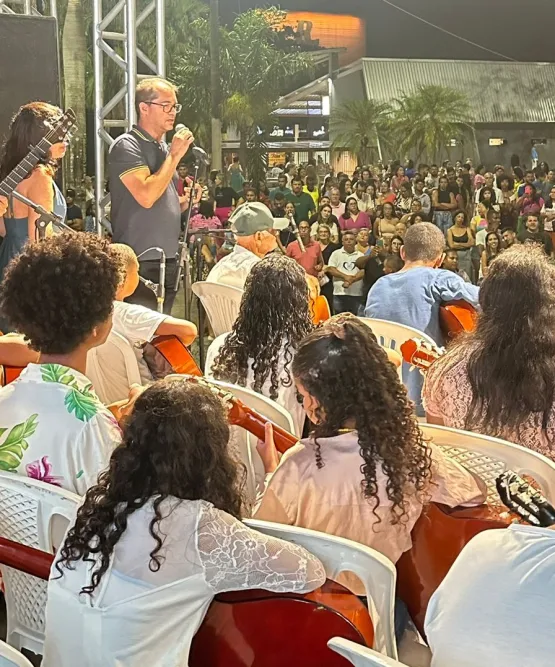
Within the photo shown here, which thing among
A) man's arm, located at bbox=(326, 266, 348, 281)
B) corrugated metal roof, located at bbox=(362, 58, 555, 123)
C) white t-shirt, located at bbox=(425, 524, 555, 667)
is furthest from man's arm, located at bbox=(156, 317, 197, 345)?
corrugated metal roof, located at bbox=(362, 58, 555, 123)

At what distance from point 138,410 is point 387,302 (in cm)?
225

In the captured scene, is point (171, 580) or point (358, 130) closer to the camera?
point (171, 580)

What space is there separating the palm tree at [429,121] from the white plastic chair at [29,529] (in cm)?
595

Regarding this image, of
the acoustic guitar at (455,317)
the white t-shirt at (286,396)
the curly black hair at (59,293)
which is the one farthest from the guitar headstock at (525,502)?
the acoustic guitar at (455,317)

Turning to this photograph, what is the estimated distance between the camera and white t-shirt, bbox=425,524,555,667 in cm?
99

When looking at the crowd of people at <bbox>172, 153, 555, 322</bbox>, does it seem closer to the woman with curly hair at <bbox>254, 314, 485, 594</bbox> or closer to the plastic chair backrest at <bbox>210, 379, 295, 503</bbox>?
the plastic chair backrest at <bbox>210, 379, 295, 503</bbox>

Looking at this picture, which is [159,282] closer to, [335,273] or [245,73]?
[335,273]

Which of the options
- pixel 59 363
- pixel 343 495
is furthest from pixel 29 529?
pixel 343 495

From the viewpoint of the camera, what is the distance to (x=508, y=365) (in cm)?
213

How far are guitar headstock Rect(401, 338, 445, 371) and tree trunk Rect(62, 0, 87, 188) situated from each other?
14.3ft

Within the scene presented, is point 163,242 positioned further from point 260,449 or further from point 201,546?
point 201,546

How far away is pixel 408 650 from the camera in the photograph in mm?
1876

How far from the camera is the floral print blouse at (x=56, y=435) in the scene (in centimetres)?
169

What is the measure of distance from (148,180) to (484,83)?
436cm
